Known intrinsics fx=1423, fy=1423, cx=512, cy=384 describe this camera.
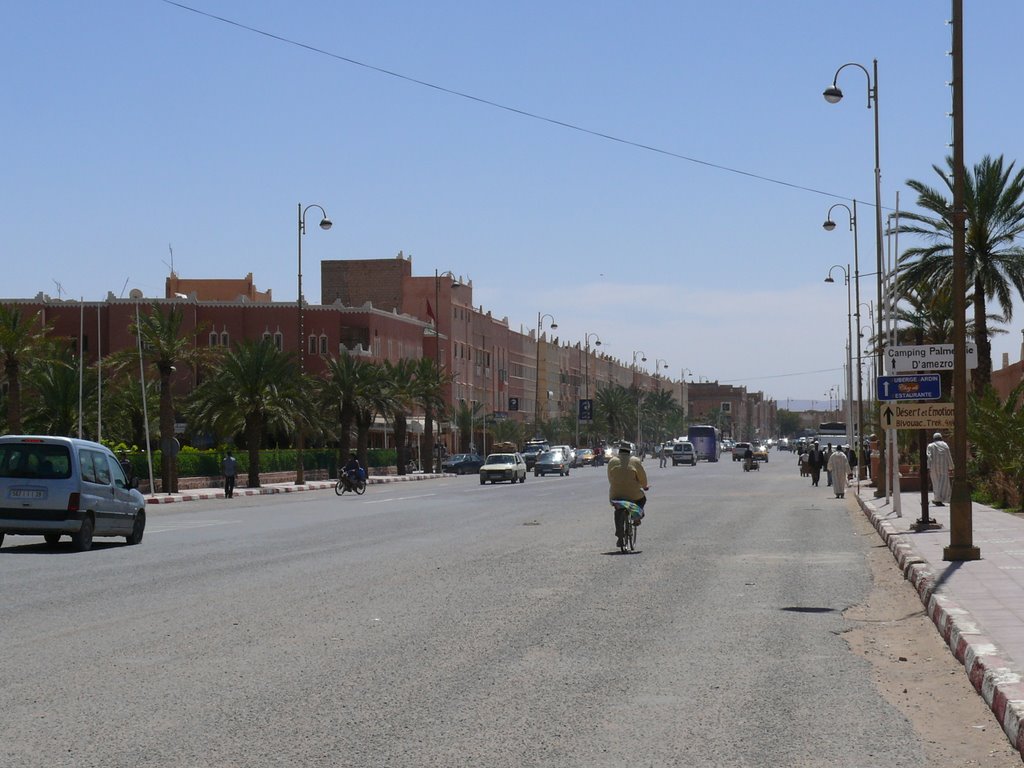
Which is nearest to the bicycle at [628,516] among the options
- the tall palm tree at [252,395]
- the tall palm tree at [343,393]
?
the tall palm tree at [252,395]

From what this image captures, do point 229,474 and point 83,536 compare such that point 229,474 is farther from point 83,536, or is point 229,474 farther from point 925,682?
point 925,682

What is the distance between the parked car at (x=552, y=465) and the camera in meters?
85.1

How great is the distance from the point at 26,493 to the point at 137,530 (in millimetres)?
2872

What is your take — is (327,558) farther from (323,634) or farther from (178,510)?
(178,510)

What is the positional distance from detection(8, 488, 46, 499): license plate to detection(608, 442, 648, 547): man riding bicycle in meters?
9.01

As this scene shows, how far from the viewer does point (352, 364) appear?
7612cm

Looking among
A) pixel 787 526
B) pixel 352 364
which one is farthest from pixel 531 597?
pixel 352 364

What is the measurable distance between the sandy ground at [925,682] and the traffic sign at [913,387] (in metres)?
9.08

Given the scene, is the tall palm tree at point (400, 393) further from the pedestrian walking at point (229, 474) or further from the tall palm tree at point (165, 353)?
the pedestrian walking at point (229, 474)

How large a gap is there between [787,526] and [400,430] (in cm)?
5898

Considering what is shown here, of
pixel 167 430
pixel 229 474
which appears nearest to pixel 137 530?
pixel 229 474

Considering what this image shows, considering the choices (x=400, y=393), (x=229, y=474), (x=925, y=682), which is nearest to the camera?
(x=925, y=682)

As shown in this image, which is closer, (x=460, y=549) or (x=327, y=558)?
(x=327, y=558)

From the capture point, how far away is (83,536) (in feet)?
74.6
